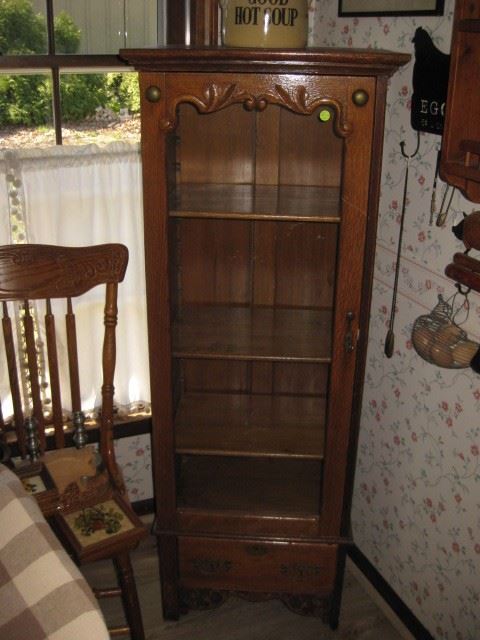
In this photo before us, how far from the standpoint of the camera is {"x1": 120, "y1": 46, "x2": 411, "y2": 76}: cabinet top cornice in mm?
1491

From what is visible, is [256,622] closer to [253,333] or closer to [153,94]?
[253,333]

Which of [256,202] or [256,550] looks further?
[256,550]

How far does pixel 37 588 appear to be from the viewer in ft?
2.98

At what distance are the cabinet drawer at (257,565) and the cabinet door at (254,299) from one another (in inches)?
2.3

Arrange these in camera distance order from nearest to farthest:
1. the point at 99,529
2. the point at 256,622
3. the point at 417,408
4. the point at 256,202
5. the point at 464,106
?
1. the point at 464,106
2. the point at 99,529
3. the point at 256,202
4. the point at 417,408
5. the point at 256,622

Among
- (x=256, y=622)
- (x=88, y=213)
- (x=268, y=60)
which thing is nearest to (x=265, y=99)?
(x=268, y=60)

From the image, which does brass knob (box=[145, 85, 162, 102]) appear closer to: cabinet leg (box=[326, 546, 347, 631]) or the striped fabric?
the striped fabric

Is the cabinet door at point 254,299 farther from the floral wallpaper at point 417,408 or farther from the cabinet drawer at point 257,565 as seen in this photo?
the floral wallpaper at point 417,408

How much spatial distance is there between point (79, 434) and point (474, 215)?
3.90 ft

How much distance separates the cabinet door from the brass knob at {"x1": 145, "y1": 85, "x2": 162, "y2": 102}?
1cm

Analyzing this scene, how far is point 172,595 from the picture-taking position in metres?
2.13

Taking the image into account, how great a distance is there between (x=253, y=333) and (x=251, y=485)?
51cm

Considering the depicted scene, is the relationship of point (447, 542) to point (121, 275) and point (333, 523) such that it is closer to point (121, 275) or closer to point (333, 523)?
point (333, 523)

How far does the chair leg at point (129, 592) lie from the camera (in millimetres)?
1812
